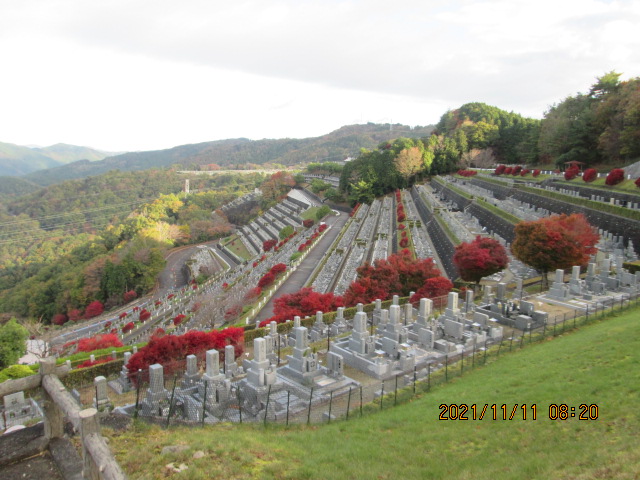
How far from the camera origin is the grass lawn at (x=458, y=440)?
246 inches

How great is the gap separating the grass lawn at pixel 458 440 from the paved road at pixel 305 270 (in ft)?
58.6

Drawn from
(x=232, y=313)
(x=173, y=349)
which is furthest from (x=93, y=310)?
(x=173, y=349)

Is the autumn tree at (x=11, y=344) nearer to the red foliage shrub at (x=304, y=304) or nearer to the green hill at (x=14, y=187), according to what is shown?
the red foliage shrub at (x=304, y=304)

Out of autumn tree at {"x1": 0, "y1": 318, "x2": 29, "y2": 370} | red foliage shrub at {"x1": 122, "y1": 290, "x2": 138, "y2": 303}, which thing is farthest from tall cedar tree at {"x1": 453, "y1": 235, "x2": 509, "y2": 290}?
red foliage shrub at {"x1": 122, "y1": 290, "x2": 138, "y2": 303}

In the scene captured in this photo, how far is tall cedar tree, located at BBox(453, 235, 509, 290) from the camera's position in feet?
71.5

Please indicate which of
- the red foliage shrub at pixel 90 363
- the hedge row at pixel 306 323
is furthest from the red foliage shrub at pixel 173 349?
the red foliage shrub at pixel 90 363

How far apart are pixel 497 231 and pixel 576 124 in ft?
69.5

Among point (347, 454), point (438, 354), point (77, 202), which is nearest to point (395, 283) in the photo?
point (438, 354)

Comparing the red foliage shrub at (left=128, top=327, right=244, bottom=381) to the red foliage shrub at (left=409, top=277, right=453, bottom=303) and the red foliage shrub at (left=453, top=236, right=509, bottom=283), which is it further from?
the red foliage shrub at (left=453, top=236, right=509, bottom=283)

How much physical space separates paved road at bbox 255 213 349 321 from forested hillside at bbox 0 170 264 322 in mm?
19965

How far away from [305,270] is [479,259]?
57.7ft

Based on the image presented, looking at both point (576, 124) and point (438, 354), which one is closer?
point (438, 354)

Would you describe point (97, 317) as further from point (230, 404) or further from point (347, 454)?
point (347, 454)

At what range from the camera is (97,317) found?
4394cm
